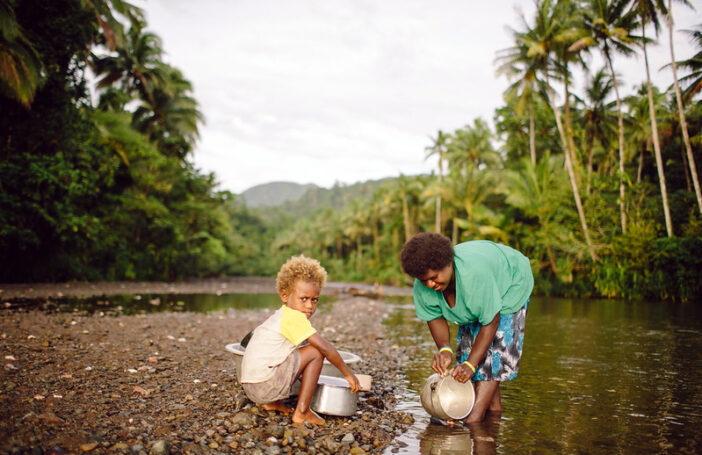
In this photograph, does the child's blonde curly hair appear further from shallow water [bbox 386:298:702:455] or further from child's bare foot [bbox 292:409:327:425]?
shallow water [bbox 386:298:702:455]

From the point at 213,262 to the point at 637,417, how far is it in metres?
53.5

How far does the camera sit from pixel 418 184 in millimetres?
48125

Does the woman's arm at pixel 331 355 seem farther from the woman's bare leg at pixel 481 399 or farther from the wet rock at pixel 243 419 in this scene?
the woman's bare leg at pixel 481 399

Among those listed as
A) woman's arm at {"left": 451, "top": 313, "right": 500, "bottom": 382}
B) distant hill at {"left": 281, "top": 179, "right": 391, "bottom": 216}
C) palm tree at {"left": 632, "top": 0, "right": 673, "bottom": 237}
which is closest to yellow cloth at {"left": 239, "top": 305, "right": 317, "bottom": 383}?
woman's arm at {"left": 451, "top": 313, "right": 500, "bottom": 382}

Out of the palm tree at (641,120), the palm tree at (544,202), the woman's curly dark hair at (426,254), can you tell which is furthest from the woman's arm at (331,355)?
the palm tree at (641,120)

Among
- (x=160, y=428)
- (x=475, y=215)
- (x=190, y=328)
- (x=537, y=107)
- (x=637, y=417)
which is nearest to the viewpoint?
(x=160, y=428)

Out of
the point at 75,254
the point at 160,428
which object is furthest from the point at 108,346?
the point at 75,254

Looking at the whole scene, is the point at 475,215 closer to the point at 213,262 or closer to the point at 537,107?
the point at 537,107

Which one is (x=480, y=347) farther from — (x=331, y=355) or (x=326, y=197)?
(x=326, y=197)

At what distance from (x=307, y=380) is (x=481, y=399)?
147 centimetres

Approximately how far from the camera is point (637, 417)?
418 centimetres

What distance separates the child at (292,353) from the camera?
3.71 m

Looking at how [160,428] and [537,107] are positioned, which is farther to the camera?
[537,107]

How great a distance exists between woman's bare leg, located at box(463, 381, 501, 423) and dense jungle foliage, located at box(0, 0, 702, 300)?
15244 millimetres
